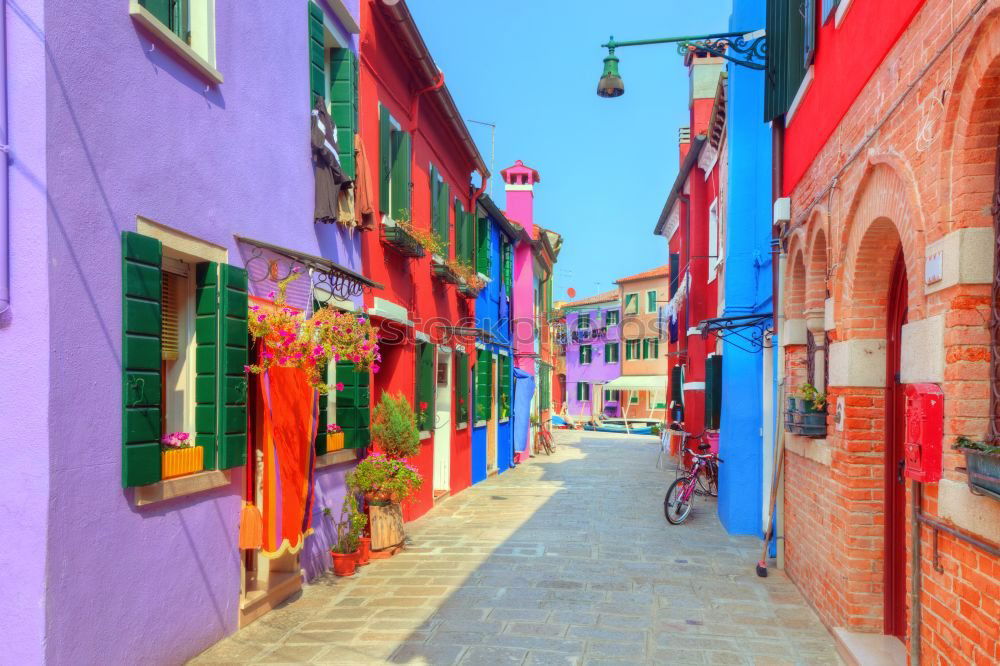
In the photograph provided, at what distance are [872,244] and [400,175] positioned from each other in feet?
19.8

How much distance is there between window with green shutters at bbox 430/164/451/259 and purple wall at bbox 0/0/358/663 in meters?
6.36

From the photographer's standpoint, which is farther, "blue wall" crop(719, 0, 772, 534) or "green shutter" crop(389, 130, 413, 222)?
"blue wall" crop(719, 0, 772, 534)

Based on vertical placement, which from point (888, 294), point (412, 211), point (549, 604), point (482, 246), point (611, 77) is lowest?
point (549, 604)

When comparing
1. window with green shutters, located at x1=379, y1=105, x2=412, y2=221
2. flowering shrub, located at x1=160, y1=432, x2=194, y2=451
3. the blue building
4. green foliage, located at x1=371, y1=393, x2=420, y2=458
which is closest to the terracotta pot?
green foliage, located at x1=371, y1=393, x2=420, y2=458

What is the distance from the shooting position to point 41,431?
379 cm

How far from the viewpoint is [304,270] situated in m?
6.96

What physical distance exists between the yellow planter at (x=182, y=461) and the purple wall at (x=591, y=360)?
43.0m

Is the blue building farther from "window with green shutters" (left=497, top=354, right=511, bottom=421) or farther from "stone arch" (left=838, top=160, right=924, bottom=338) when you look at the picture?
"stone arch" (left=838, top=160, right=924, bottom=338)

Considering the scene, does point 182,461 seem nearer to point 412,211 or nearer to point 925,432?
point 925,432

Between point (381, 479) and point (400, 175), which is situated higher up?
point (400, 175)

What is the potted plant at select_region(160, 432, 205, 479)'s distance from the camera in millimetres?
4934

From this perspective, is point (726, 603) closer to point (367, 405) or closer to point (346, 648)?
point (346, 648)

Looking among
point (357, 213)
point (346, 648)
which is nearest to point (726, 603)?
point (346, 648)

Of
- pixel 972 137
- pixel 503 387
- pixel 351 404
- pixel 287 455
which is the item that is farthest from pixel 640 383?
pixel 972 137
